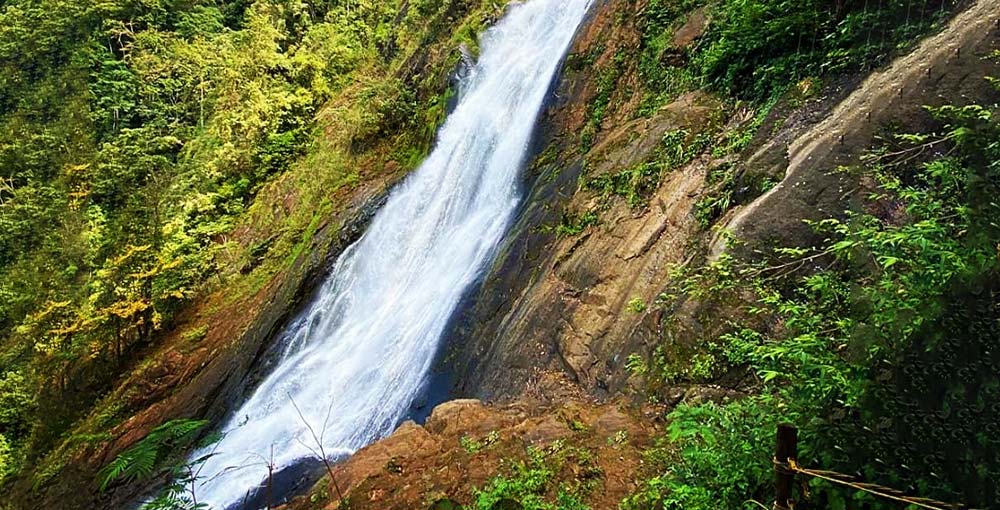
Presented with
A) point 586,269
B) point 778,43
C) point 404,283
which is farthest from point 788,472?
point 404,283

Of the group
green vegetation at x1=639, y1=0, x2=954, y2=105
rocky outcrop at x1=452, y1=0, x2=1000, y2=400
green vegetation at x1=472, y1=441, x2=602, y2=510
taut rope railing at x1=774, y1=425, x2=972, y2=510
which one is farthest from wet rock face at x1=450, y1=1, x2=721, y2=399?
taut rope railing at x1=774, y1=425, x2=972, y2=510

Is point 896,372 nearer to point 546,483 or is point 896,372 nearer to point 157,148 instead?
point 546,483

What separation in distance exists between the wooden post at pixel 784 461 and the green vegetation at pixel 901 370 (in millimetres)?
169

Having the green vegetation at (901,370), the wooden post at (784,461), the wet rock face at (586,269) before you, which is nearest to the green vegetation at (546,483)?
the wet rock face at (586,269)

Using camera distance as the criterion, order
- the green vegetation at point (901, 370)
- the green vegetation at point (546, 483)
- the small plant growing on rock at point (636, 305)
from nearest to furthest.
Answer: the green vegetation at point (901, 370)
the green vegetation at point (546, 483)
the small plant growing on rock at point (636, 305)

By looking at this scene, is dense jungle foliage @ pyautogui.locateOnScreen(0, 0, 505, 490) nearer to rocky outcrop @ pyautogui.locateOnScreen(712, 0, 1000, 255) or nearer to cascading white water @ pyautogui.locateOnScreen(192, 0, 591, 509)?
cascading white water @ pyautogui.locateOnScreen(192, 0, 591, 509)

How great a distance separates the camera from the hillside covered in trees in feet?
7.21

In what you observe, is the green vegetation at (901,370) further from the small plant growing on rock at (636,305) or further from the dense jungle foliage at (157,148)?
the dense jungle foliage at (157,148)

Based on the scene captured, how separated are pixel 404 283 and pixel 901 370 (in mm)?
8844

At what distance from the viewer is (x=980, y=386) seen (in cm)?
188

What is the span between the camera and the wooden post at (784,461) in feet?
6.39

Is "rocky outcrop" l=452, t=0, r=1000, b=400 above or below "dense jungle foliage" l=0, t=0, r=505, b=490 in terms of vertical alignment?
below

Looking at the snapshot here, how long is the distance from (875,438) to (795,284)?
2360 millimetres

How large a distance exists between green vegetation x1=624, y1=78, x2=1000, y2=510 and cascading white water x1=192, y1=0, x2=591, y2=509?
5851 millimetres
